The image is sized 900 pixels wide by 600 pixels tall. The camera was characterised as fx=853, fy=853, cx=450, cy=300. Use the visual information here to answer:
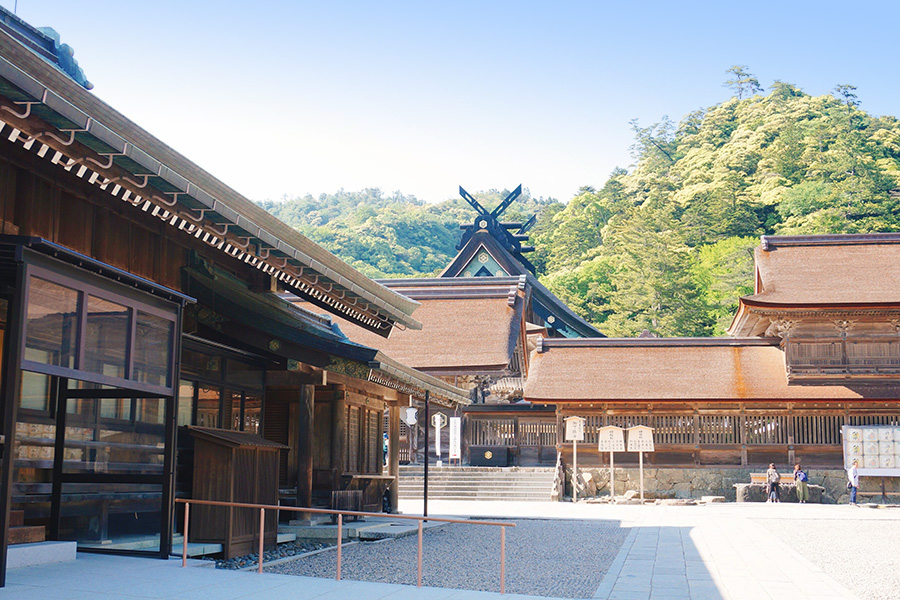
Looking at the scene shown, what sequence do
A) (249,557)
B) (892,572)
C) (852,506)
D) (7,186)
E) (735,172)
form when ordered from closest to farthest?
(7,186) → (249,557) → (892,572) → (852,506) → (735,172)

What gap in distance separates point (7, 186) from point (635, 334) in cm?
4371

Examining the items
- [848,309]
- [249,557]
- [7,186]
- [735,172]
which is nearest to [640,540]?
[249,557]

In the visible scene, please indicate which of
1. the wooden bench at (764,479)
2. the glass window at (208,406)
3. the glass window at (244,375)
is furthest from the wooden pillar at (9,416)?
the wooden bench at (764,479)

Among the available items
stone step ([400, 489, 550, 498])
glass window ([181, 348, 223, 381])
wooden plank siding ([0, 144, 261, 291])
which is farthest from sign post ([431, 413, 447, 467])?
wooden plank siding ([0, 144, 261, 291])

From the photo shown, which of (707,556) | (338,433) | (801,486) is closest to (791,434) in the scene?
(801,486)

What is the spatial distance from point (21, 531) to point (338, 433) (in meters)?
6.57

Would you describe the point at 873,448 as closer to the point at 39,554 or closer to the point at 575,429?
the point at 575,429

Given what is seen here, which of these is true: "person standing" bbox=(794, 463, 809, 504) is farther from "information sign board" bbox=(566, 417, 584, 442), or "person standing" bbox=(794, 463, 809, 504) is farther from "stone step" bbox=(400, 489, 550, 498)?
"stone step" bbox=(400, 489, 550, 498)

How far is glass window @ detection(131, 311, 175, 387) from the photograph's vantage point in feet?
25.4

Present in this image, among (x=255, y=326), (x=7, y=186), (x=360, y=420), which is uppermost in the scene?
(x=7, y=186)

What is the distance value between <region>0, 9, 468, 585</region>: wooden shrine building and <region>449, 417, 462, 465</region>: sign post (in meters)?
15.5

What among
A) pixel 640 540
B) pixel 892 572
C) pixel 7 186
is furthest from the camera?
pixel 640 540

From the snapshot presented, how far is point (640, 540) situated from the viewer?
1419 cm

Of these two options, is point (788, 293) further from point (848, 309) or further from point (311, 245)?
point (311, 245)
